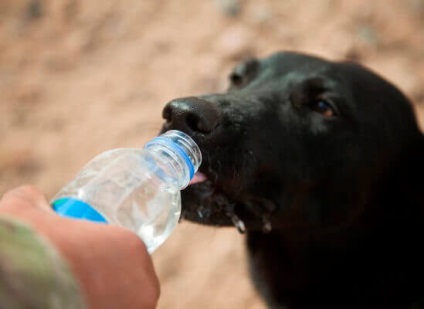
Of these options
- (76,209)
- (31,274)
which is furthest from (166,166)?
(31,274)

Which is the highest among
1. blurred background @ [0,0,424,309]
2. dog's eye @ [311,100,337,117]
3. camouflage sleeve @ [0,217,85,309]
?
camouflage sleeve @ [0,217,85,309]

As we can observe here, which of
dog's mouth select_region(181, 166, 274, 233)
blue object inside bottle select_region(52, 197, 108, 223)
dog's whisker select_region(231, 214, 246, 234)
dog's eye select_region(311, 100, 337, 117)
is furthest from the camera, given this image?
dog's eye select_region(311, 100, 337, 117)

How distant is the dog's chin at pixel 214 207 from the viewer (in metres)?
1.52

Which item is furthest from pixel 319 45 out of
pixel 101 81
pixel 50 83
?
pixel 50 83

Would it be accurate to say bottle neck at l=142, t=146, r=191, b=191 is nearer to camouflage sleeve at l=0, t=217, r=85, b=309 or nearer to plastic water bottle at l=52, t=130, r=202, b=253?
plastic water bottle at l=52, t=130, r=202, b=253

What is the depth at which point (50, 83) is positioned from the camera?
3.57 metres

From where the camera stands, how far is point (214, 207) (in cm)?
158

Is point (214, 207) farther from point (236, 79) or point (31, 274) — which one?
point (31, 274)

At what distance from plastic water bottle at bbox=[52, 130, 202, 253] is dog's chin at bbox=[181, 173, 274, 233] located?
0.29 metres

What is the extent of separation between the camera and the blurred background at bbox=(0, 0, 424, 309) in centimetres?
321

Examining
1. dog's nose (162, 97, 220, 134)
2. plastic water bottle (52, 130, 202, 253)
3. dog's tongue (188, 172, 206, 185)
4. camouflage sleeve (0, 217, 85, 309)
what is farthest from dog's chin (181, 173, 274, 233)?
camouflage sleeve (0, 217, 85, 309)

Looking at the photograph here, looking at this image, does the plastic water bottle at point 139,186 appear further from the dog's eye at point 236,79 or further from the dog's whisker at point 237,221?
the dog's eye at point 236,79

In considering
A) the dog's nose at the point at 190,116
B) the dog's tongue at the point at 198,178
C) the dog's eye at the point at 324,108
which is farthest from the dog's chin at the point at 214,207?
the dog's eye at the point at 324,108

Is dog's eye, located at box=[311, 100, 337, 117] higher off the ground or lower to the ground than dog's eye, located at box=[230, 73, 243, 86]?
higher
